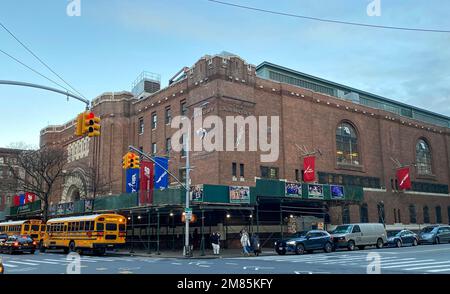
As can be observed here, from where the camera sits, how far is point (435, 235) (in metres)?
39.3

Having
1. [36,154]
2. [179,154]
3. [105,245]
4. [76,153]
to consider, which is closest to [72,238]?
[105,245]

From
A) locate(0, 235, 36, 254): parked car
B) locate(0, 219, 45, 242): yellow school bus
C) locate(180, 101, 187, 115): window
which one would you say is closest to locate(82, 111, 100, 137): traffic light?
locate(0, 235, 36, 254): parked car

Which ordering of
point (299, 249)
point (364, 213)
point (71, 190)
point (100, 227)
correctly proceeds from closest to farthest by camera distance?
point (299, 249), point (100, 227), point (364, 213), point (71, 190)

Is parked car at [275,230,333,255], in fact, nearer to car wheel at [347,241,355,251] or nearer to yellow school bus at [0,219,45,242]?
car wheel at [347,241,355,251]

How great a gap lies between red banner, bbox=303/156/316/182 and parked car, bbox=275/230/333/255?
12.1m

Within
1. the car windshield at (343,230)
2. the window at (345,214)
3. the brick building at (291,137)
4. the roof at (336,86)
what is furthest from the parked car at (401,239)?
the roof at (336,86)

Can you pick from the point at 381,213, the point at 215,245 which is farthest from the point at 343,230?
the point at 381,213

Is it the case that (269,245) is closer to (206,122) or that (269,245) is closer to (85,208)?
(206,122)

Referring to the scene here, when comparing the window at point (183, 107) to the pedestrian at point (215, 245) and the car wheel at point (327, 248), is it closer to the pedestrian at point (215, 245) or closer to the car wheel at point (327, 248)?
the pedestrian at point (215, 245)

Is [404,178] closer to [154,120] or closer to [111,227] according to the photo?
[154,120]

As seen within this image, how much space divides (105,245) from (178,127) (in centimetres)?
1711

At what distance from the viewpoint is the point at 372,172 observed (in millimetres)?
53812

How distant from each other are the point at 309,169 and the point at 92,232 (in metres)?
22.2
